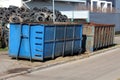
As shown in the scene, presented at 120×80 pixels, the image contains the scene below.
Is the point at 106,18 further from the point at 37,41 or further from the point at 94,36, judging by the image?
the point at 37,41

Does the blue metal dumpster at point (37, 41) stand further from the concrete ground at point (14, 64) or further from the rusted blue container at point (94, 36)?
the rusted blue container at point (94, 36)

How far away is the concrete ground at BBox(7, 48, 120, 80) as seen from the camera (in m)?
13.6

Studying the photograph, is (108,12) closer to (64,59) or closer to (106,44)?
(106,44)

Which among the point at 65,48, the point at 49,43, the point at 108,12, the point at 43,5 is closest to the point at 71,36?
the point at 65,48

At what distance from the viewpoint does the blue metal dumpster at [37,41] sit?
56.0ft

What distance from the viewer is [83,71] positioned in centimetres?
1510

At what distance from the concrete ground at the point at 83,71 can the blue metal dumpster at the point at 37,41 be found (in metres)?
1.08

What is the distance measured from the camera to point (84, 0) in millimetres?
41062

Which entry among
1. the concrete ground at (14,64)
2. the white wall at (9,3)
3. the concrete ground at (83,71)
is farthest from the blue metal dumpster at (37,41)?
the white wall at (9,3)

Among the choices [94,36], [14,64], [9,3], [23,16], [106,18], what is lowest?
[14,64]

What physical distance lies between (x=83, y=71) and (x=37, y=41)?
301 centimetres

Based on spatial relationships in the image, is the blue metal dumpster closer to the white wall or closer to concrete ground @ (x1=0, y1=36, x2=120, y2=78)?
concrete ground @ (x1=0, y1=36, x2=120, y2=78)

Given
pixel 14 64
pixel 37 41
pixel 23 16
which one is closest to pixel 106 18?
pixel 23 16

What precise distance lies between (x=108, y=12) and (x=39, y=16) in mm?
15302
